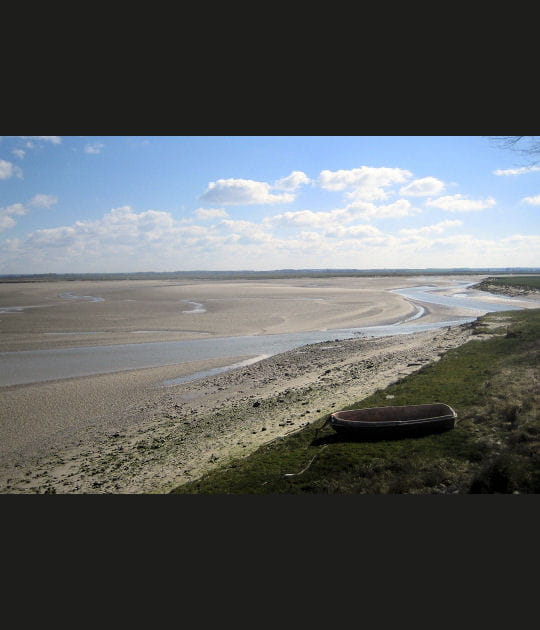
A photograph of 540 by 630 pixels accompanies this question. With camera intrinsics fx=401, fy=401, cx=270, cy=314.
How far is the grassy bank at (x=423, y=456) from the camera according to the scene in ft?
24.9

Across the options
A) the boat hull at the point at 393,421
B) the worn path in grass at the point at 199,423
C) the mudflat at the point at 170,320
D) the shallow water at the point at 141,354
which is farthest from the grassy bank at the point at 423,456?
the mudflat at the point at 170,320

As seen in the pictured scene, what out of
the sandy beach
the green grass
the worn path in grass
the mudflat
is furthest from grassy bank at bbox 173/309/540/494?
the green grass

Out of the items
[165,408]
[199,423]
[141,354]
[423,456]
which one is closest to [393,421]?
[423,456]

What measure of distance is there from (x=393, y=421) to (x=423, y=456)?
1.40 meters

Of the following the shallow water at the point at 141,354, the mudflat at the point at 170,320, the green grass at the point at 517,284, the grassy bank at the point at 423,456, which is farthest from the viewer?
the green grass at the point at 517,284

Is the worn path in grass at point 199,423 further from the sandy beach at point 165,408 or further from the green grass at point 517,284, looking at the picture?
the green grass at point 517,284

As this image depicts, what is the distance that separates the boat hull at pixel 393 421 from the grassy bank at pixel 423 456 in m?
0.23

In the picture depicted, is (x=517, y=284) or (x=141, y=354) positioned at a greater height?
(x=517, y=284)

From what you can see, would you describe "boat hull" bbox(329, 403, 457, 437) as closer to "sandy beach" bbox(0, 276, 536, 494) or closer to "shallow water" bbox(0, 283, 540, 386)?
"sandy beach" bbox(0, 276, 536, 494)

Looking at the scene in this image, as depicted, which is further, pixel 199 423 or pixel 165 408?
pixel 165 408

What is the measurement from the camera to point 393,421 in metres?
10.0

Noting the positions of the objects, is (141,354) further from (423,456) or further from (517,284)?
(517,284)

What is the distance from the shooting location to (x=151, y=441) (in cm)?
1194

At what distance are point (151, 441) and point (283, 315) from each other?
95.0 ft
